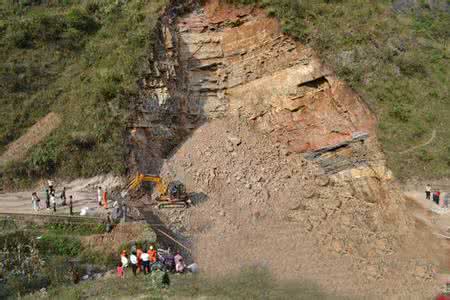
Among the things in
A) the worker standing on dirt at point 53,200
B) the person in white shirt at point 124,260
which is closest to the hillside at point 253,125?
the person in white shirt at point 124,260

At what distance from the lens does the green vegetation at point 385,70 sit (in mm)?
17609

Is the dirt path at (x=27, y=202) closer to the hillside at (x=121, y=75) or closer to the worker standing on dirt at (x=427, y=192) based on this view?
the hillside at (x=121, y=75)

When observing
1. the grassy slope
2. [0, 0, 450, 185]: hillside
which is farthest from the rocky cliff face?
the grassy slope

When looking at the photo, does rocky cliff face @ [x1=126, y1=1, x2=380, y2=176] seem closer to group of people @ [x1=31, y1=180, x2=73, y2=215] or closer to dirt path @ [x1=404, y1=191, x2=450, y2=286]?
group of people @ [x1=31, y1=180, x2=73, y2=215]

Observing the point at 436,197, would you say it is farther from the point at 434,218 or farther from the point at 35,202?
the point at 35,202

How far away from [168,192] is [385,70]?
10.1m

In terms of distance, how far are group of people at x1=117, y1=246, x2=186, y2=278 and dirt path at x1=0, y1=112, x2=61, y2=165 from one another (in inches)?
272

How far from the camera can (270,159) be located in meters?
17.6

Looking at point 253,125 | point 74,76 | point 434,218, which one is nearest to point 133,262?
point 253,125

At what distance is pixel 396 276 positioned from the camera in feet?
43.5

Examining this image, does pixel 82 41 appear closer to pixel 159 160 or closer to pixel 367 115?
pixel 159 160

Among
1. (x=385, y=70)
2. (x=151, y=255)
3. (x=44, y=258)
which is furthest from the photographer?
(x=385, y=70)

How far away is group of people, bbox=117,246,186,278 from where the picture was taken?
1237 cm

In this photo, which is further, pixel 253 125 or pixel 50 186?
pixel 253 125
